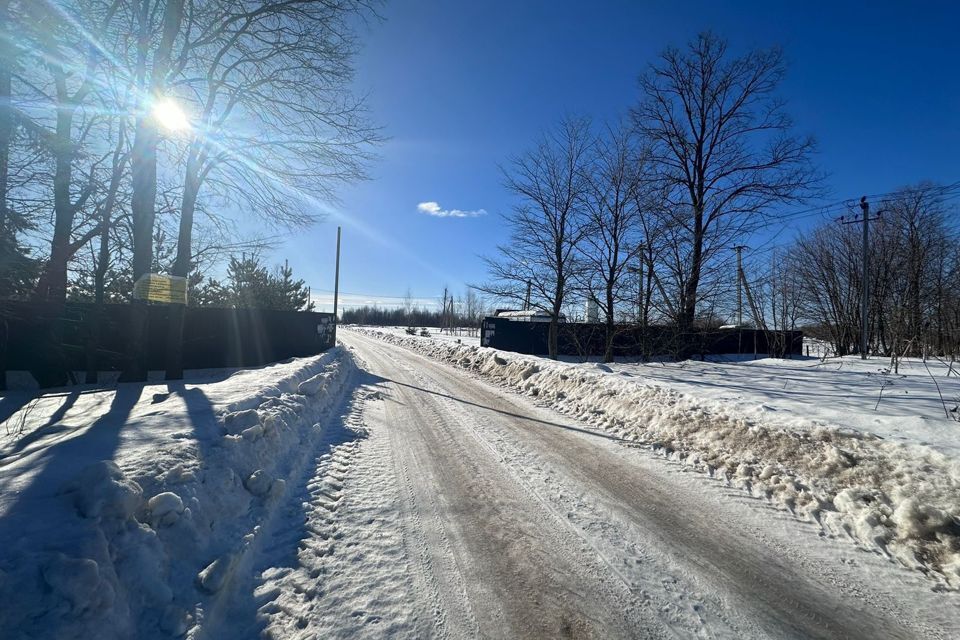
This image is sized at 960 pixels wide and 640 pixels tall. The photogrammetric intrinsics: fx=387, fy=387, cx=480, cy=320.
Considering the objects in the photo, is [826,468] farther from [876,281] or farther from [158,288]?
[876,281]

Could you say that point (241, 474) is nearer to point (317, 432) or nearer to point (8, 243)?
point (317, 432)

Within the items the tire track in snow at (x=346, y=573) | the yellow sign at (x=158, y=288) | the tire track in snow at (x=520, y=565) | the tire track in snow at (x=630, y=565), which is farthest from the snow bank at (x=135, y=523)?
the yellow sign at (x=158, y=288)

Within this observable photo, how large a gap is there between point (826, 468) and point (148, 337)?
1631cm

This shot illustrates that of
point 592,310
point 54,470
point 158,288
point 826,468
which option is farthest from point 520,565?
point 592,310

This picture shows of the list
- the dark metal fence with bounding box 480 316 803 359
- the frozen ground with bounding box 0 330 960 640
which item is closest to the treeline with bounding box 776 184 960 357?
the dark metal fence with bounding box 480 316 803 359

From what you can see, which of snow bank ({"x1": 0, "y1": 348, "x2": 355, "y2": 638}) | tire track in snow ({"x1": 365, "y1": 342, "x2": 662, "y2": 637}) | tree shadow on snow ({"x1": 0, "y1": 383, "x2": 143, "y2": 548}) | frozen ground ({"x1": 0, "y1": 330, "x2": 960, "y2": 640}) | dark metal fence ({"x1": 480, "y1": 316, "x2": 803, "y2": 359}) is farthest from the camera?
dark metal fence ({"x1": 480, "y1": 316, "x2": 803, "y2": 359})

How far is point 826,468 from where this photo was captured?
420 centimetres

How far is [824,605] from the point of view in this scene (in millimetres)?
2600

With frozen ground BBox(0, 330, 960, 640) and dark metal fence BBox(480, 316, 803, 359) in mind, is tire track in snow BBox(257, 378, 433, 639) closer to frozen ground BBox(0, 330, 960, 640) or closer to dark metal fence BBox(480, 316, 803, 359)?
frozen ground BBox(0, 330, 960, 640)

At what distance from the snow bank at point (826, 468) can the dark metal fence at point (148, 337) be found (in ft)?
32.7

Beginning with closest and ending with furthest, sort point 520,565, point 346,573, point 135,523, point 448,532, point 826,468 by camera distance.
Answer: point 135,523, point 346,573, point 520,565, point 448,532, point 826,468

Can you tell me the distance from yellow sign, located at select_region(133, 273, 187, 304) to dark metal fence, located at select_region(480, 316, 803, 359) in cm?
1272

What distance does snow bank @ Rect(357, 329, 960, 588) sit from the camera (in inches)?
126

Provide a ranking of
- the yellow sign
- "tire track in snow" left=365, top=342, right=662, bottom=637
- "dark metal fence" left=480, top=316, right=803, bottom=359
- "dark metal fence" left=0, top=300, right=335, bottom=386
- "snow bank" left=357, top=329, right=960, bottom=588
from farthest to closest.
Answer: "dark metal fence" left=480, top=316, right=803, bottom=359 → "dark metal fence" left=0, top=300, right=335, bottom=386 → the yellow sign → "snow bank" left=357, top=329, right=960, bottom=588 → "tire track in snow" left=365, top=342, right=662, bottom=637
